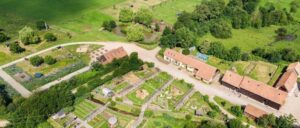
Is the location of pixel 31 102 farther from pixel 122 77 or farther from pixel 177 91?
pixel 177 91

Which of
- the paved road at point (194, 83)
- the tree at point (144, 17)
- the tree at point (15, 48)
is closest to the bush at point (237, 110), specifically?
the paved road at point (194, 83)

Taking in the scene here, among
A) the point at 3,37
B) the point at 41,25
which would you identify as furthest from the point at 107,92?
the point at 3,37

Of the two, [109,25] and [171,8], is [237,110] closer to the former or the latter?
[109,25]

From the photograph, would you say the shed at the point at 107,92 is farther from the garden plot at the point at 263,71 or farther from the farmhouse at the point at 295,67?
the farmhouse at the point at 295,67

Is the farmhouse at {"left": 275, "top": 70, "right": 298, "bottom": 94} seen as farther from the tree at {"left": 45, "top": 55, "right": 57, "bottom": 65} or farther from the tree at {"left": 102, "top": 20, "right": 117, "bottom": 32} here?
the tree at {"left": 45, "top": 55, "right": 57, "bottom": 65}

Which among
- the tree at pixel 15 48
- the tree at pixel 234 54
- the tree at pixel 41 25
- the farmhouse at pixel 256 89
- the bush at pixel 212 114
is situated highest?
the tree at pixel 41 25
